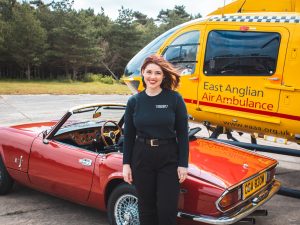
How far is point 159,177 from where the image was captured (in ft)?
11.0

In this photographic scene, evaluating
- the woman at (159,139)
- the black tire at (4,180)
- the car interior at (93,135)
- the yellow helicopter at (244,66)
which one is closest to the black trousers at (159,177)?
the woman at (159,139)

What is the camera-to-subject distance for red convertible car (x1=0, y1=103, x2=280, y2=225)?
3.86m

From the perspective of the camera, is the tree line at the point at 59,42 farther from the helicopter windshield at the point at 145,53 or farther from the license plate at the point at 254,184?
the license plate at the point at 254,184

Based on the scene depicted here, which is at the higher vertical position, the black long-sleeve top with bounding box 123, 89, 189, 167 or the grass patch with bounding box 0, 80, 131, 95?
the black long-sleeve top with bounding box 123, 89, 189, 167

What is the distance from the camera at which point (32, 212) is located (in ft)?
16.8

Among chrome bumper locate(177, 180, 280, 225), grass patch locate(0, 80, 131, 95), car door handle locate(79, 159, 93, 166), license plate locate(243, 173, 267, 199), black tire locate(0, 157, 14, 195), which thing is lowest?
grass patch locate(0, 80, 131, 95)

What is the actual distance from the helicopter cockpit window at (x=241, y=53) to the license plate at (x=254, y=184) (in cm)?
191

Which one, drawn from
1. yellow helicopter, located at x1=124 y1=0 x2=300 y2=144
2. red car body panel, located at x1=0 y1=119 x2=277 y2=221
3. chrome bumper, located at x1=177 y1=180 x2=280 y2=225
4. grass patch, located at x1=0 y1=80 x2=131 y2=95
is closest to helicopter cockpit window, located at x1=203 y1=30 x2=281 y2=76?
yellow helicopter, located at x1=124 y1=0 x2=300 y2=144

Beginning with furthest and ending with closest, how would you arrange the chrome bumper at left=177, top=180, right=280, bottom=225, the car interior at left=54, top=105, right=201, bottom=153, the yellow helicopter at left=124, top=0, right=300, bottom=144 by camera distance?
the yellow helicopter at left=124, top=0, right=300, bottom=144, the car interior at left=54, top=105, right=201, bottom=153, the chrome bumper at left=177, top=180, right=280, bottom=225

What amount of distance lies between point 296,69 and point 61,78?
41.3 m

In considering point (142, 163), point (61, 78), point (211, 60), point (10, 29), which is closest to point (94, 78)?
point (61, 78)

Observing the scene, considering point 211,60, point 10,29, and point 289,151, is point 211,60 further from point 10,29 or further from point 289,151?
point 10,29

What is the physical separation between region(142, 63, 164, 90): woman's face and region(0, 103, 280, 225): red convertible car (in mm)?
1063

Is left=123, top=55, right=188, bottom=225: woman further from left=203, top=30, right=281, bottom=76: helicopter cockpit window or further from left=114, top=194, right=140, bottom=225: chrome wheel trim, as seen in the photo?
left=203, top=30, right=281, bottom=76: helicopter cockpit window
